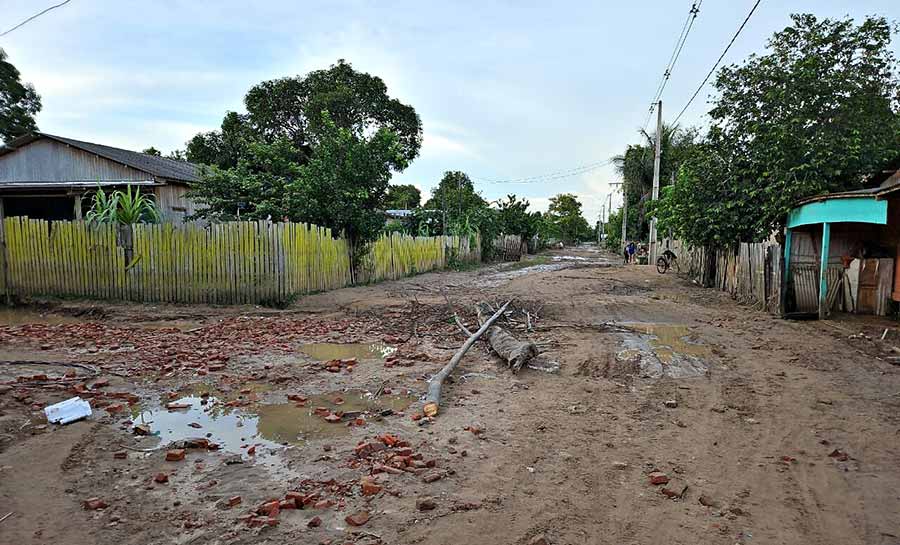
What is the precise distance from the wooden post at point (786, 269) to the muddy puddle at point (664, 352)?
2.47m

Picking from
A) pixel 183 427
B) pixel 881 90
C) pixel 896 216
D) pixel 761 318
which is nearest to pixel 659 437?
pixel 183 427

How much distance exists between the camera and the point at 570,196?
3844 inches

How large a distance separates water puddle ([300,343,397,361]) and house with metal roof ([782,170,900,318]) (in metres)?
8.27

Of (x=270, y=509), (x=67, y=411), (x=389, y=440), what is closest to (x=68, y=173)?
(x=67, y=411)

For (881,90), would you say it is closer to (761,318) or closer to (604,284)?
(761,318)

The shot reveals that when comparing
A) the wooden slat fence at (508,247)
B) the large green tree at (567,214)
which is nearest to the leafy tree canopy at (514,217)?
the wooden slat fence at (508,247)

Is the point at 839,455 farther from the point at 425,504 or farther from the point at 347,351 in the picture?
the point at 347,351

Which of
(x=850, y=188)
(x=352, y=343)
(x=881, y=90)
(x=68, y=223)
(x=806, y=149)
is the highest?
(x=881, y=90)

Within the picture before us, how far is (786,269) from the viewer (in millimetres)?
11352

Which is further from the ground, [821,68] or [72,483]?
[821,68]

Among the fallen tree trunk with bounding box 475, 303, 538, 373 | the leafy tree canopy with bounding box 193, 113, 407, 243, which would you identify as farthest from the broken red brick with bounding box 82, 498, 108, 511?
the leafy tree canopy with bounding box 193, 113, 407, 243

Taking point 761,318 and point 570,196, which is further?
point 570,196

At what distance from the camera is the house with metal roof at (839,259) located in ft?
33.9

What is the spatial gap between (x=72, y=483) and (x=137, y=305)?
946 centimetres
